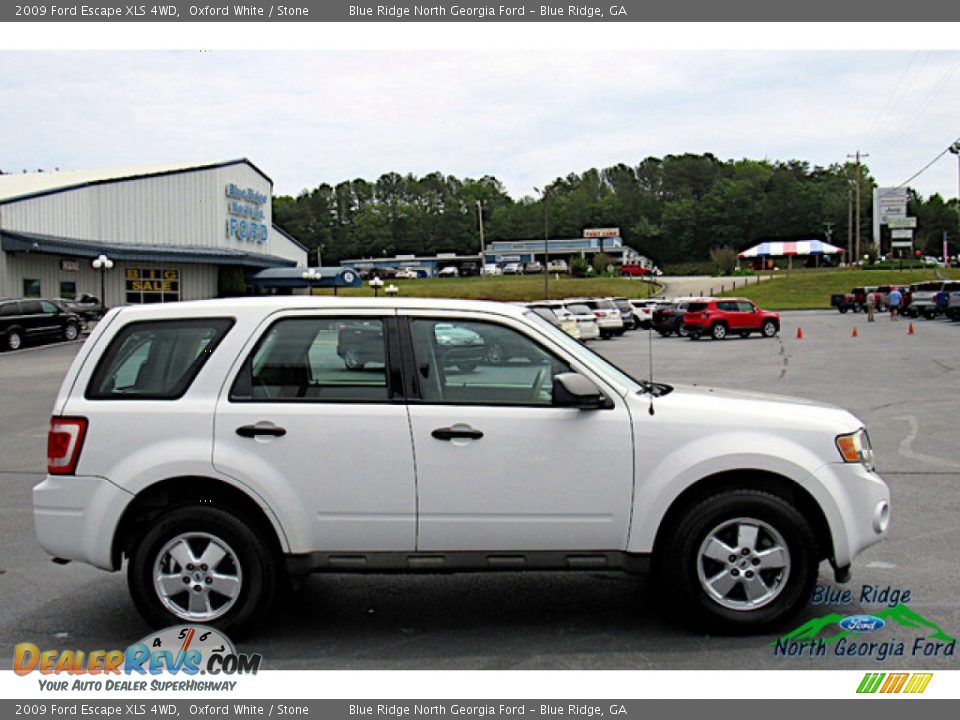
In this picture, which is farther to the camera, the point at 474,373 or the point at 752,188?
the point at 752,188

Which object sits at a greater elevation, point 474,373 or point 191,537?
point 474,373

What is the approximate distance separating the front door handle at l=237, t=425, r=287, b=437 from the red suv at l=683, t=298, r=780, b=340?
36.0 m

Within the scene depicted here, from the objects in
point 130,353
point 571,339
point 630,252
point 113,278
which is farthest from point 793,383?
point 630,252

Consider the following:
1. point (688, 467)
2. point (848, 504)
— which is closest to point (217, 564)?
point (688, 467)

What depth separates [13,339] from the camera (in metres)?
35.5

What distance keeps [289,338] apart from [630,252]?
146 m

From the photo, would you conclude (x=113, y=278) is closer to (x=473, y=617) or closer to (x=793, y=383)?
(x=793, y=383)

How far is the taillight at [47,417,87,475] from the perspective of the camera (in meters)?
5.36

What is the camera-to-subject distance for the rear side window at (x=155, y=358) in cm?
545

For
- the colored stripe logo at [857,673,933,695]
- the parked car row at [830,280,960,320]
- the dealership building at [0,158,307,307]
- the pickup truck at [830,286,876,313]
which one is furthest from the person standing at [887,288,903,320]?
the colored stripe logo at [857,673,933,695]

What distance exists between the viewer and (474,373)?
5.47 metres

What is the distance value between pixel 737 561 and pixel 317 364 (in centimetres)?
251
